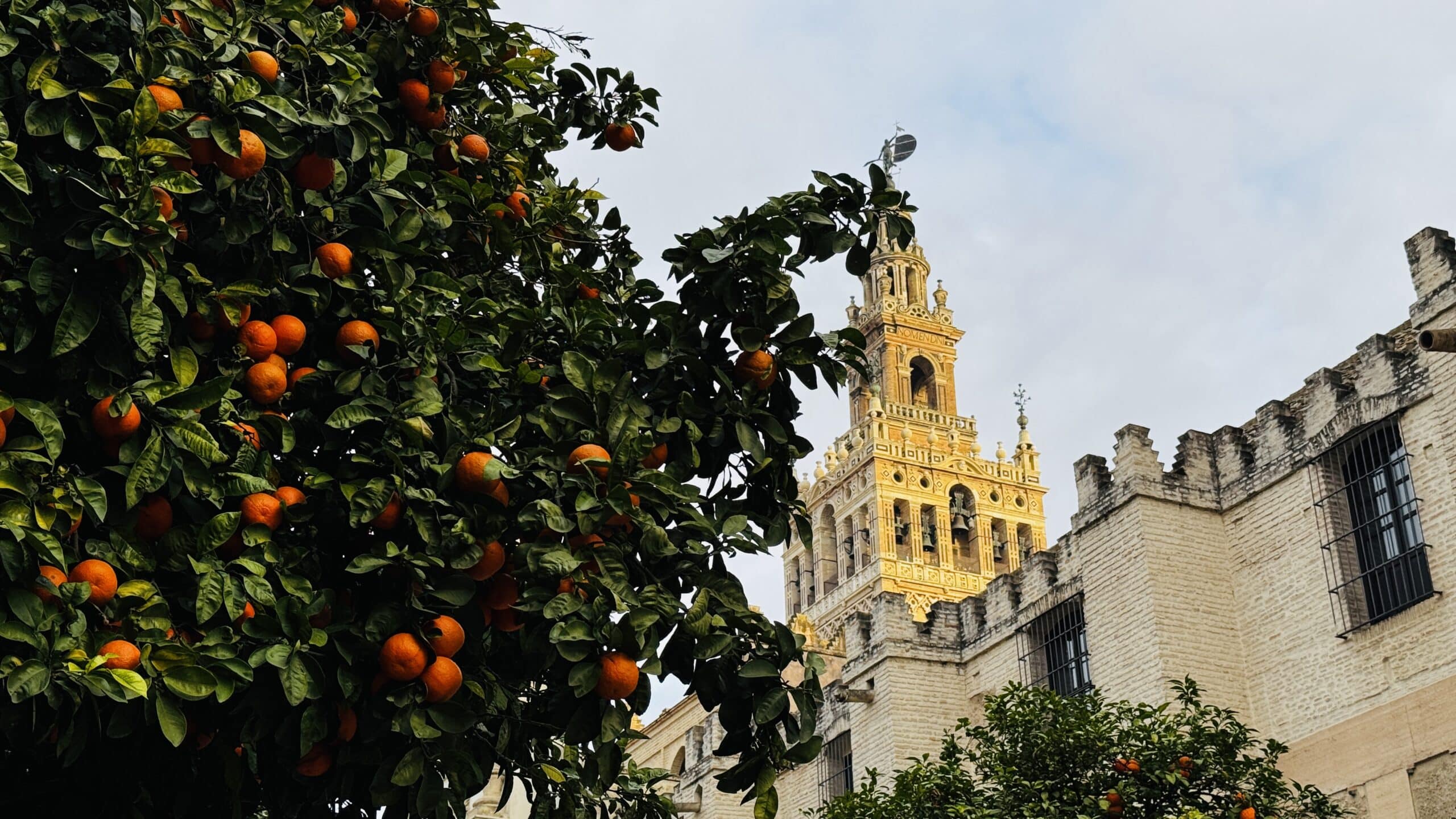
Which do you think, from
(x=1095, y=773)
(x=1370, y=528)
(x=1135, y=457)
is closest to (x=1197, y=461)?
(x=1135, y=457)

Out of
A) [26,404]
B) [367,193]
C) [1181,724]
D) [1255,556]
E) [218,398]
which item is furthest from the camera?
[1255,556]

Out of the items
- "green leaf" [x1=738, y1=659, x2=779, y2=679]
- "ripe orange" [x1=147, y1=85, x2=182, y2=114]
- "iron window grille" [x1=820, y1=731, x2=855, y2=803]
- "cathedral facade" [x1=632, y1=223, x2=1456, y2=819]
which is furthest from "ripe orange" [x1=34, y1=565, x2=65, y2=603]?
"iron window grille" [x1=820, y1=731, x2=855, y2=803]

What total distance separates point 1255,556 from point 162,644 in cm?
1966

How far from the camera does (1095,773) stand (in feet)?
56.5

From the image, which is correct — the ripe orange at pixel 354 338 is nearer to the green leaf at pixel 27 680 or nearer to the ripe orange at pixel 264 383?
the ripe orange at pixel 264 383

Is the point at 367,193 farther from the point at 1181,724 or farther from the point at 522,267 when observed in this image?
the point at 1181,724

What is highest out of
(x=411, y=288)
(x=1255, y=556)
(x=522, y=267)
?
(x=1255, y=556)

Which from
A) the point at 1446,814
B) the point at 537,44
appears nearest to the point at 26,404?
the point at 537,44

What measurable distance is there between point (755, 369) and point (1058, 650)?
2027 cm

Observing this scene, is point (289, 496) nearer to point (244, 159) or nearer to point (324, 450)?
point (324, 450)

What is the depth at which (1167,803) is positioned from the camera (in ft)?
54.3

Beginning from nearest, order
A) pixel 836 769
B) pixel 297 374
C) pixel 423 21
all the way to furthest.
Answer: pixel 297 374, pixel 423 21, pixel 836 769

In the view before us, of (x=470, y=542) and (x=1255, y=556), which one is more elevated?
(x=1255, y=556)

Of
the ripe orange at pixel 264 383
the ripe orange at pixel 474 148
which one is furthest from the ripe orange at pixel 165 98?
the ripe orange at pixel 474 148
